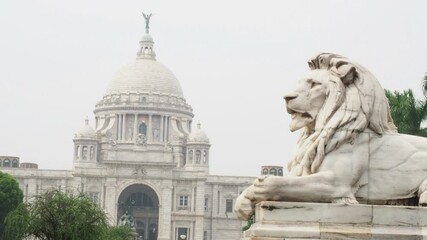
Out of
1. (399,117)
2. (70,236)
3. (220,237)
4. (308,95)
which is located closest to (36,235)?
(70,236)

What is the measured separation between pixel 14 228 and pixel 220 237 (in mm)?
67454

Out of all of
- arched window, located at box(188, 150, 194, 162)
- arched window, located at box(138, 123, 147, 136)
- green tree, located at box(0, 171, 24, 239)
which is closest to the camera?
green tree, located at box(0, 171, 24, 239)

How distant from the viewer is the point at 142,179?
3686 inches

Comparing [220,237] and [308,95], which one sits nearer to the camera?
[308,95]

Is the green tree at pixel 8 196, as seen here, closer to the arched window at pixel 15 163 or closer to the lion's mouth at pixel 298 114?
the arched window at pixel 15 163

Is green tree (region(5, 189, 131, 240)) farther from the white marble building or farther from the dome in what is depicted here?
the dome

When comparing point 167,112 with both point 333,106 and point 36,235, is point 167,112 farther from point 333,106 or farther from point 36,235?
point 333,106

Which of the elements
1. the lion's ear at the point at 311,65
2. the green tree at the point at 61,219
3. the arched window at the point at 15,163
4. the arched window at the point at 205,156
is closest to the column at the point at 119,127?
the arched window at the point at 205,156

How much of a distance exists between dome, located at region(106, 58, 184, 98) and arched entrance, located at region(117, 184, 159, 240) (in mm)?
13496

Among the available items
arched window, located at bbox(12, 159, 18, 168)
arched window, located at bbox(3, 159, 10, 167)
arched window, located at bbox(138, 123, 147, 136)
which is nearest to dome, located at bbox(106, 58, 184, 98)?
arched window, located at bbox(138, 123, 147, 136)

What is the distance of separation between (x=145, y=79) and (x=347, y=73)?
102 m

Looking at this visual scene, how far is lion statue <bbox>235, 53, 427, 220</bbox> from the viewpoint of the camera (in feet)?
23.9

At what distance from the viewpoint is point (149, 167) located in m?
93.9

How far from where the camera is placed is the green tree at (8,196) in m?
57.8
